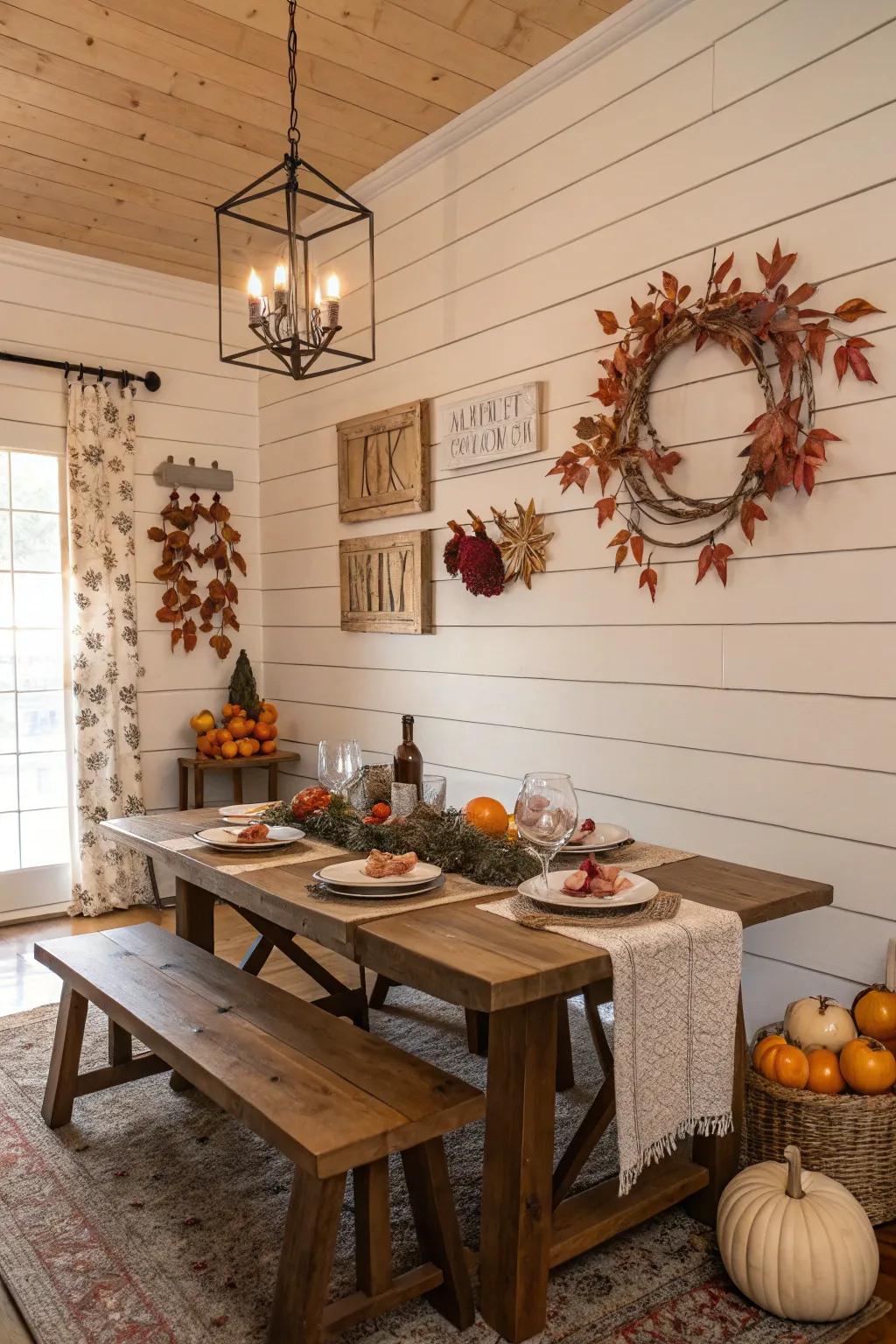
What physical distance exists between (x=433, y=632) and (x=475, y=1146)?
73.1 inches

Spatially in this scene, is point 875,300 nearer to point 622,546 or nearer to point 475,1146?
point 622,546

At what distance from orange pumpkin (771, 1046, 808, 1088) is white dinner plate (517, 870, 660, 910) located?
455 millimetres

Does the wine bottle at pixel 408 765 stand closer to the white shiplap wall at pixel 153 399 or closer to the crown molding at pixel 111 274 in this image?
the white shiplap wall at pixel 153 399

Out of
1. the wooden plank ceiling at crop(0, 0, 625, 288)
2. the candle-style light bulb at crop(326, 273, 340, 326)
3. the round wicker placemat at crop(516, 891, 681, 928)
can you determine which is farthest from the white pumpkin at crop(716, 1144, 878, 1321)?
the wooden plank ceiling at crop(0, 0, 625, 288)

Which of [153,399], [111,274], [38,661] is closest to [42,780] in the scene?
[38,661]

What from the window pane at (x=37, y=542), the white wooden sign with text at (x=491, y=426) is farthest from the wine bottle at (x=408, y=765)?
the window pane at (x=37, y=542)

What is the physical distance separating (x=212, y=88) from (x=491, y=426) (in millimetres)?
1329

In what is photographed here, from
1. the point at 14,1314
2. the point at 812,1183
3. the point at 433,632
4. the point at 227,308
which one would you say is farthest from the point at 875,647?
the point at 227,308

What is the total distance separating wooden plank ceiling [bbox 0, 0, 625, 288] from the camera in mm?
2775

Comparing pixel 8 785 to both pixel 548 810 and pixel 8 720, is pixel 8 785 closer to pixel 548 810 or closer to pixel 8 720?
pixel 8 720

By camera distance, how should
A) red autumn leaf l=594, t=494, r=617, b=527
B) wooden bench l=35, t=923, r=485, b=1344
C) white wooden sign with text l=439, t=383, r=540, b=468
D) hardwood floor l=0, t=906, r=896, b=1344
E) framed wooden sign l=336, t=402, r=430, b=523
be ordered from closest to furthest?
1. wooden bench l=35, t=923, r=485, b=1344
2. red autumn leaf l=594, t=494, r=617, b=527
3. white wooden sign with text l=439, t=383, r=540, b=468
4. hardwood floor l=0, t=906, r=896, b=1344
5. framed wooden sign l=336, t=402, r=430, b=523

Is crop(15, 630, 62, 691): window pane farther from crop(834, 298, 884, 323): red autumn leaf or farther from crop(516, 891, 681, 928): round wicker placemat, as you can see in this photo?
crop(834, 298, 884, 323): red autumn leaf

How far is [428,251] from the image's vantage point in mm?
3680

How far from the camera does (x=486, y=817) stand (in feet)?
7.60
